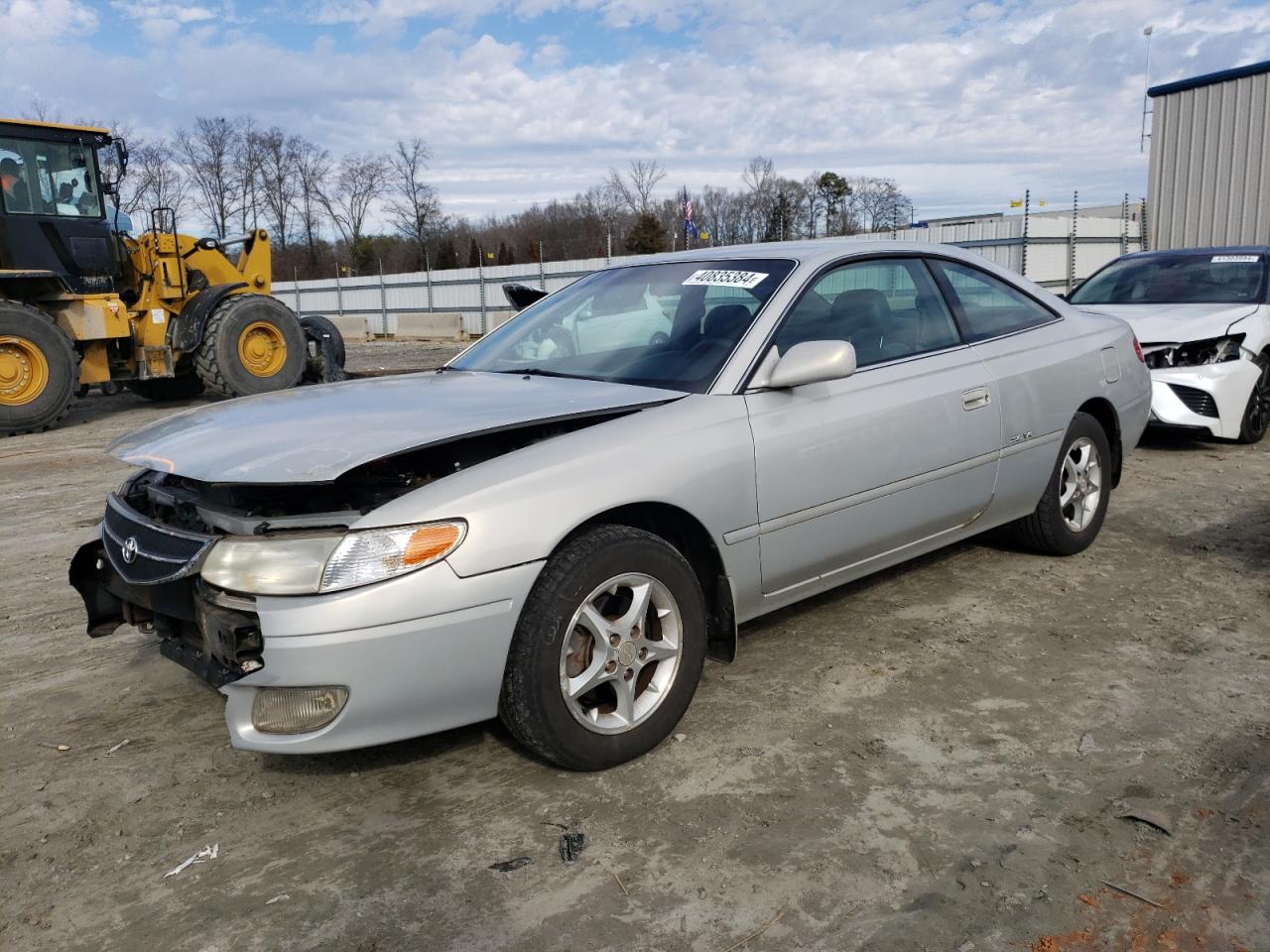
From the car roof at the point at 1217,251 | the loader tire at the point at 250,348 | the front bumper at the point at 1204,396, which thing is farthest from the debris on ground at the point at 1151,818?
the loader tire at the point at 250,348

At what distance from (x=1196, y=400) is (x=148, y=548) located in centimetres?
697

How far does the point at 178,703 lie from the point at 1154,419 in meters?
6.69

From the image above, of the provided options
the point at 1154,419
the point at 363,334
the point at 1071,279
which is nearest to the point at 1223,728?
the point at 1154,419

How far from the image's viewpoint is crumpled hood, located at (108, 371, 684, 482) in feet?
8.69

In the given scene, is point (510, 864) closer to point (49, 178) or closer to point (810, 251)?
point (810, 251)

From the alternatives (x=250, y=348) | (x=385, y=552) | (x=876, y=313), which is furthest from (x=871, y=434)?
(x=250, y=348)

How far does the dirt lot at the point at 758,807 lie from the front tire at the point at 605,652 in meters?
0.14

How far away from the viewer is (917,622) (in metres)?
4.09

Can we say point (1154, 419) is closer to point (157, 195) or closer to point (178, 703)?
point (178, 703)

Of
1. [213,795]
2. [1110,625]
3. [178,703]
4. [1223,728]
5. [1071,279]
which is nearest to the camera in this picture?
[213,795]

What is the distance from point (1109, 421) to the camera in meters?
4.94

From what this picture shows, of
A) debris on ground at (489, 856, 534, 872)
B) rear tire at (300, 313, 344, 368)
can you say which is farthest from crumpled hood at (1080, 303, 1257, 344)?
rear tire at (300, 313, 344, 368)

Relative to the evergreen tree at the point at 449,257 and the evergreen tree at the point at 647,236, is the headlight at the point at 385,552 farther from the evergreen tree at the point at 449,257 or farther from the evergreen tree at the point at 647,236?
the evergreen tree at the point at 449,257

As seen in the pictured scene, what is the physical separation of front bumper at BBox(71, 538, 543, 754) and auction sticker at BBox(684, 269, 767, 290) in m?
1.53
